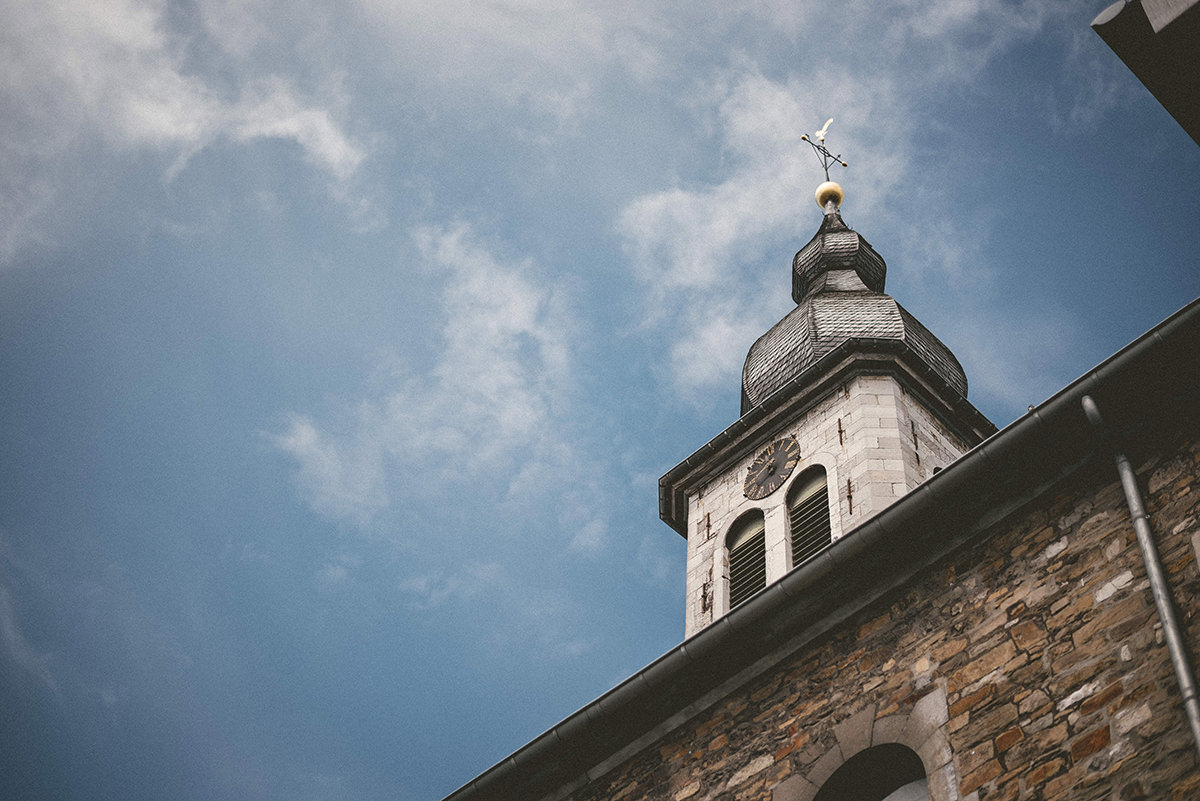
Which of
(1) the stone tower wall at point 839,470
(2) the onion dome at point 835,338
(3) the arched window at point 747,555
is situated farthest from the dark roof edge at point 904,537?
(2) the onion dome at point 835,338

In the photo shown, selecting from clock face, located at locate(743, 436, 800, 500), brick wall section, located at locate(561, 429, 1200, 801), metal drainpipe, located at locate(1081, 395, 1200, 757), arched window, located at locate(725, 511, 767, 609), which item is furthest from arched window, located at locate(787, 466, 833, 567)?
metal drainpipe, located at locate(1081, 395, 1200, 757)

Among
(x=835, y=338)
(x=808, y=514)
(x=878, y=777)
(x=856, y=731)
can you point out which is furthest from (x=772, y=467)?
(x=878, y=777)

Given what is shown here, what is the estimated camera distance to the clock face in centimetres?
2053

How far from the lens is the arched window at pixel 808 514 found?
19016mm

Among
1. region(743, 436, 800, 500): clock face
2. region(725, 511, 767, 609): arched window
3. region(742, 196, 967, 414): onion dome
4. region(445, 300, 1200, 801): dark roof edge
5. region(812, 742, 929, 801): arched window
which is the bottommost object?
region(812, 742, 929, 801): arched window

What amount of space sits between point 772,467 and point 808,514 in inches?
57.1

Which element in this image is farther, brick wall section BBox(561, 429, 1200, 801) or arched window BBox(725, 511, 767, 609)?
arched window BBox(725, 511, 767, 609)

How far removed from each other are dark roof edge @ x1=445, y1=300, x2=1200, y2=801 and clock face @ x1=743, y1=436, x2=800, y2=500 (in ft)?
31.0

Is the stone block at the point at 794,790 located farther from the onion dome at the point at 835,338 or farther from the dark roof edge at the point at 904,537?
the onion dome at the point at 835,338

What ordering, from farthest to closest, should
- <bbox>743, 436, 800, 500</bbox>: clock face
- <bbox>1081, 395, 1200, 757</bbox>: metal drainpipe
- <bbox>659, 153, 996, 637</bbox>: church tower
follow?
1. <bbox>743, 436, 800, 500</bbox>: clock face
2. <bbox>659, 153, 996, 637</bbox>: church tower
3. <bbox>1081, 395, 1200, 757</bbox>: metal drainpipe

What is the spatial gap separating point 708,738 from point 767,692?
22.7 inches

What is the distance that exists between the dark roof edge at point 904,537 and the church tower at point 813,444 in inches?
277

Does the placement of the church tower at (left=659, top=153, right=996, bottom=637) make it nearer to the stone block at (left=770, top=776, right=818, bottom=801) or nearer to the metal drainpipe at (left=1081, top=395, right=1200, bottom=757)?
the stone block at (left=770, top=776, right=818, bottom=801)

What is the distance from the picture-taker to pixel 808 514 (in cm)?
1962
